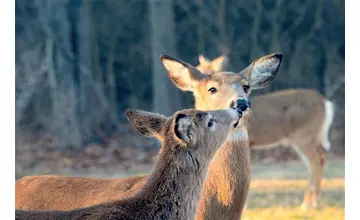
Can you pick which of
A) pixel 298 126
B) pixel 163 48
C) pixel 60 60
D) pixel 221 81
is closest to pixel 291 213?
pixel 298 126

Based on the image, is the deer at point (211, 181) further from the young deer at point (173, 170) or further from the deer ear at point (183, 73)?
the young deer at point (173, 170)

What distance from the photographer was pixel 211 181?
15.3 feet

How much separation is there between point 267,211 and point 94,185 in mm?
3246

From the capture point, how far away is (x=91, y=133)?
40.5ft

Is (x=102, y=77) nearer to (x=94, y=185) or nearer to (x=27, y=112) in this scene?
(x=27, y=112)

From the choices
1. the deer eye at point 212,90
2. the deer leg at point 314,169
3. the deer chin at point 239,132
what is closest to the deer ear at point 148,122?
the deer chin at point 239,132

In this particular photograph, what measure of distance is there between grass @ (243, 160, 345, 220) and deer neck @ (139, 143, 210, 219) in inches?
108

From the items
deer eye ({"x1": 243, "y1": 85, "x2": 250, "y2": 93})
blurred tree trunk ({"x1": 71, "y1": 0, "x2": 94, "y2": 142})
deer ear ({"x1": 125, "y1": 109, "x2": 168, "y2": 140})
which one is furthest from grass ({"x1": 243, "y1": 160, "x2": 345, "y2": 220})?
blurred tree trunk ({"x1": 71, "y1": 0, "x2": 94, "y2": 142})

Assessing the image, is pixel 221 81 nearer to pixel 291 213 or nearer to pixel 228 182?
pixel 228 182

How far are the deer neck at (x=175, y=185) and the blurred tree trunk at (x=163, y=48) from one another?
651 cm

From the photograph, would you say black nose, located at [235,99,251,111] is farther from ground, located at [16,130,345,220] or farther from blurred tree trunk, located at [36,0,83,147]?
blurred tree trunk, located at [36,0,83,147]

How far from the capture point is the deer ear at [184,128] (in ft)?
13.2

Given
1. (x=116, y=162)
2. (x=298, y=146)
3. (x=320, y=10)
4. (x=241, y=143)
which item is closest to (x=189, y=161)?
(x=241, y=143)

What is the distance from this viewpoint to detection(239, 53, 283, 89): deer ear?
5.17 m
